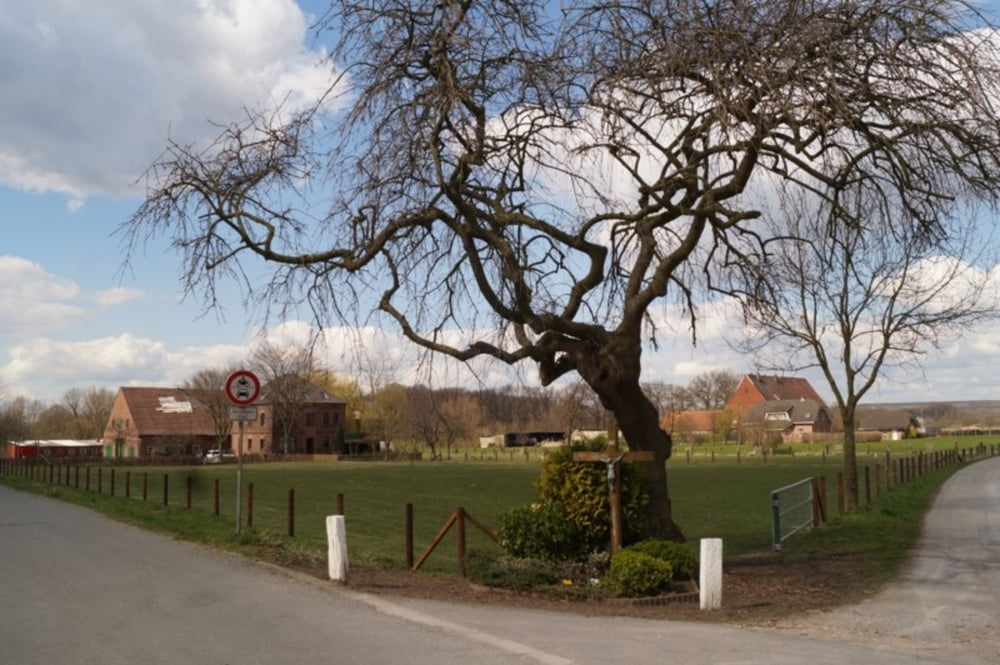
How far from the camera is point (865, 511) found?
77.6ft

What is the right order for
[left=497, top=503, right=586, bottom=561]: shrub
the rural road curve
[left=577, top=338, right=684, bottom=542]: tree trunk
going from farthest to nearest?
[left=577, top=338, right=684, bottom=542]: tree trunk, [left=497, top=503, right=586, bottom=561]: shrub, the rural road curve

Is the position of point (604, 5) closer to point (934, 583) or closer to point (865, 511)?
point (934, 583)

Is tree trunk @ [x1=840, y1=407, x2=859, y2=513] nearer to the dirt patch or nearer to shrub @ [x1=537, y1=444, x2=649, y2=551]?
the dirt patch

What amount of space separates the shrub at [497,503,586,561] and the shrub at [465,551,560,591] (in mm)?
177

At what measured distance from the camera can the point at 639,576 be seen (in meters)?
10.9

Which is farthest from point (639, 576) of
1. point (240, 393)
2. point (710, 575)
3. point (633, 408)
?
point (240, 393)

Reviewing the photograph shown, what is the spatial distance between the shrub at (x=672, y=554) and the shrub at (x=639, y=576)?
0.30 m

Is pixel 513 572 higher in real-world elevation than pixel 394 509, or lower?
higher

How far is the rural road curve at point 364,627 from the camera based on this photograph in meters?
7.76

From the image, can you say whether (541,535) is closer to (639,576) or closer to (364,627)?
(639,576)

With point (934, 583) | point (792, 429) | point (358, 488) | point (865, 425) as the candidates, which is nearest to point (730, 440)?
point (792, 429)

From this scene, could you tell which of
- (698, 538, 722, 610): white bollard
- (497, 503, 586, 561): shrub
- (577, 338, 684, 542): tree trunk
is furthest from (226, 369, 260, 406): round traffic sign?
(698, 538, 722, 610): white bollard

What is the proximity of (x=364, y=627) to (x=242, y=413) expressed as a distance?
8.19 meters

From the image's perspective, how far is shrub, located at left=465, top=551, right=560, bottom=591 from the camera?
11.4 metres
